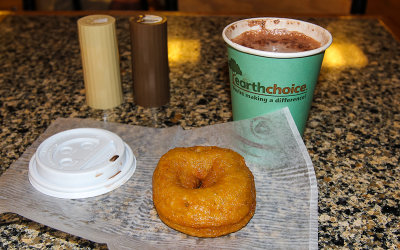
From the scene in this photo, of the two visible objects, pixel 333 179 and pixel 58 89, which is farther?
pixel 58 89

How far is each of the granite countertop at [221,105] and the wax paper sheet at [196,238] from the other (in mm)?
30

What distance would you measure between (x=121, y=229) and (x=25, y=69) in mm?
852

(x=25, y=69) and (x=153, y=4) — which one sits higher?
(x=25, y=69)

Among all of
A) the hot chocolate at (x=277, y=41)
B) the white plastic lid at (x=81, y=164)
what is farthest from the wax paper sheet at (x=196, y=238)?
the hot chocolate at (x=277, y=41)

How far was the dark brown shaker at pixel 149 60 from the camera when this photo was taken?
1058 mm

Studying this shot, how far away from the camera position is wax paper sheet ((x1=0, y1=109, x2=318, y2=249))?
74cm

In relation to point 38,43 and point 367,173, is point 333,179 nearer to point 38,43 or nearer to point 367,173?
point 367,173

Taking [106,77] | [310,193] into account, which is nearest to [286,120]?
[310,193]

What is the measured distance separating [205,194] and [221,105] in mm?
490

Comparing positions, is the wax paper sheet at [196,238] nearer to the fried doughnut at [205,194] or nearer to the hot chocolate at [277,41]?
the fried doughnut at [205,194]

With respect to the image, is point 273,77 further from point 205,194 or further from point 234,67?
point 205,194

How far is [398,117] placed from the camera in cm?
116

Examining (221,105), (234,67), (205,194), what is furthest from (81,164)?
(221,105)

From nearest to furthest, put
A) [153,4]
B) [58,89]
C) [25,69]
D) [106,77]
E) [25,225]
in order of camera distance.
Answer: [25,225], [106,77], [58,89], [25,69], [153,4]
